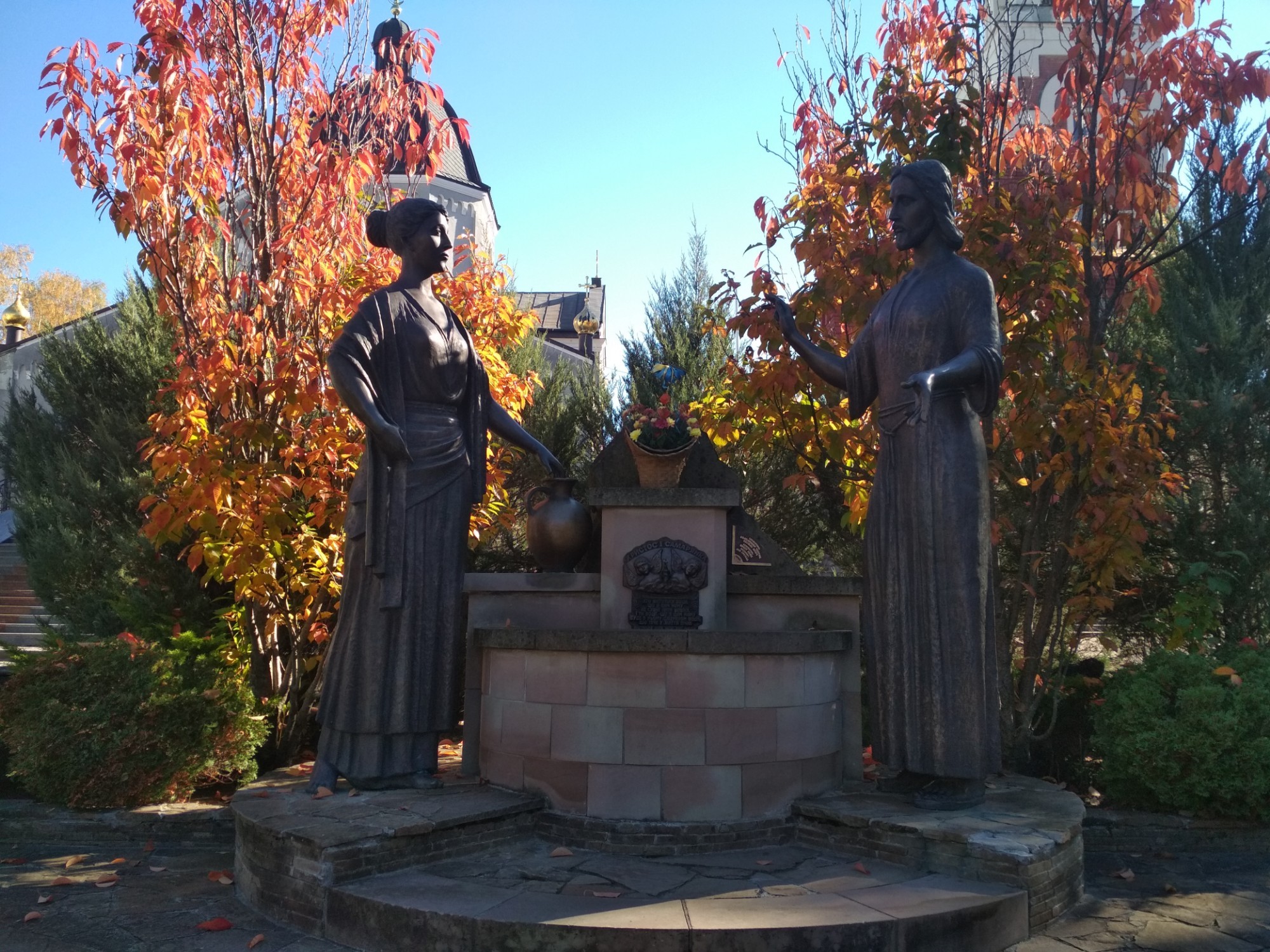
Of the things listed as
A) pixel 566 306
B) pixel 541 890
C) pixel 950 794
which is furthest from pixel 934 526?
pixel 566 306

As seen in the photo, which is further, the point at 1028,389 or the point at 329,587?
the point at 329,587

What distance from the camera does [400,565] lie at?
5.08 m

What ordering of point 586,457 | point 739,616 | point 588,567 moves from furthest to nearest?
point 586,457, point 588,567, point 739,616

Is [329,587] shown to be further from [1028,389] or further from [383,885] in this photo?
[1028,389]

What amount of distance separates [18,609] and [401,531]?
1574 centimetres

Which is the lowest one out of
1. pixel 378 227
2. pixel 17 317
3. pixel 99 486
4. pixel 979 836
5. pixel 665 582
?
pixel 979 836

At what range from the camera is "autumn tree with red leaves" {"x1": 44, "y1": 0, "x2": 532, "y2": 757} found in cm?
625

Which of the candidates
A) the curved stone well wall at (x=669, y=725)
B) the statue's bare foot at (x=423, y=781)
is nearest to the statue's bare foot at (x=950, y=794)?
the curved stone well wall at (x=669, y=725)

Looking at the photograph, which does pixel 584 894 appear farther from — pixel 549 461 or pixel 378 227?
pixel 378 227

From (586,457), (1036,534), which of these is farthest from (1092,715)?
(586,457)

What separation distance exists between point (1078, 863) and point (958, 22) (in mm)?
5397

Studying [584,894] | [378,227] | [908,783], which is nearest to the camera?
[584,894]

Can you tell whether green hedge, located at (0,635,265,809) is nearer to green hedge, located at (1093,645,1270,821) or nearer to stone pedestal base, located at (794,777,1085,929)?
stone pedestal base, located at (794,777,1085,929)

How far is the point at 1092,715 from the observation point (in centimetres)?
638
